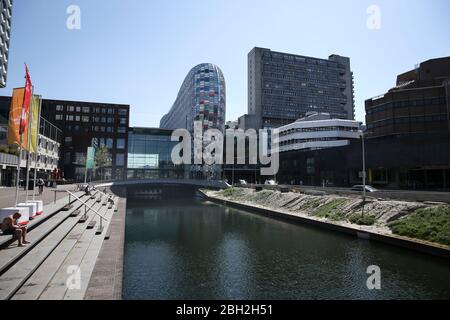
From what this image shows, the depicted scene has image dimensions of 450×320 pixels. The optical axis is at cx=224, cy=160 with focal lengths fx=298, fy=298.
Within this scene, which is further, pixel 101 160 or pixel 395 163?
pixel 101 160

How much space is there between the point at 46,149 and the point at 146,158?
4315 centimetres

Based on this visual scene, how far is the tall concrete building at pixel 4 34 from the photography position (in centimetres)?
2286

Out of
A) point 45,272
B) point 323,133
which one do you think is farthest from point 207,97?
point 45,272

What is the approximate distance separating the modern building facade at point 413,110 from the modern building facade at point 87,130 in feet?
294

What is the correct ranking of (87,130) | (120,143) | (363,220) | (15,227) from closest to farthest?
(15,227)
(363,220)
(87,130)
(120,143)

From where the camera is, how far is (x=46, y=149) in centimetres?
8456

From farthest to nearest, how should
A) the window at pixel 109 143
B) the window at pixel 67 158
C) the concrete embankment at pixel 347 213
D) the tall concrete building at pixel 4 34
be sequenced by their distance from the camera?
the window at pixel 109 143, the window at pixel 67 158, the concrete embankment at pixel 347 213, the tall concrete building at pixel 4 34

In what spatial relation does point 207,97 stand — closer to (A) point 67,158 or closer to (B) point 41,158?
(A) point 67,158

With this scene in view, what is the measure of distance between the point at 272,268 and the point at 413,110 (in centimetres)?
7965

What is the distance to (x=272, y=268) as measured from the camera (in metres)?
20.2

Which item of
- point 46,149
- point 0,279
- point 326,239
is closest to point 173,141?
point 46,149

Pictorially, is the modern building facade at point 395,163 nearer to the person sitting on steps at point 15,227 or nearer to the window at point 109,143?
the person sitting on steps at point 15,227

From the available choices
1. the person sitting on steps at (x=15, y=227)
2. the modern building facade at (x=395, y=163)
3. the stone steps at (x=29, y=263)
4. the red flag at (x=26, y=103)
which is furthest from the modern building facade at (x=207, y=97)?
the person sitting on steps at (x=15, y=227)
